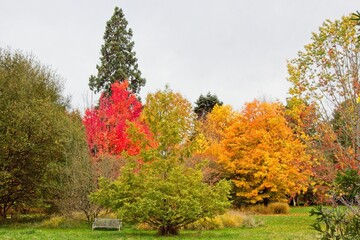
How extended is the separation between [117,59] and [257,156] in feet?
59.0

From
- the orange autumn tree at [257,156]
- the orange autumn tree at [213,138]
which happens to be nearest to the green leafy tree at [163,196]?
the orange autumn tree at [213,138]

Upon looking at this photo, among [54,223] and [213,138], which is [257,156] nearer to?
[213,138]

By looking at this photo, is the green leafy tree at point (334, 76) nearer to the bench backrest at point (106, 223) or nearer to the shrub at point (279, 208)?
the bench backrest at point (106, 223)

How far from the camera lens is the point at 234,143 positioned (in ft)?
108

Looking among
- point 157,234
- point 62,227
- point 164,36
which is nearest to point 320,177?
point 157,234

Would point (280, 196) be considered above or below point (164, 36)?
below

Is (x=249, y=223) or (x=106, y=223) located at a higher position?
(x=106, y=223)

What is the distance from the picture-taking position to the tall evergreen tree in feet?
139

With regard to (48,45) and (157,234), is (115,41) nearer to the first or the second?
Answer: (48,45)

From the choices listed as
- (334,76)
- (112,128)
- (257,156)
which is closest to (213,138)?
(257,156)

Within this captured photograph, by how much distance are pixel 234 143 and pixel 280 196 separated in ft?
18.9

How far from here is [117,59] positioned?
42750 millimetres

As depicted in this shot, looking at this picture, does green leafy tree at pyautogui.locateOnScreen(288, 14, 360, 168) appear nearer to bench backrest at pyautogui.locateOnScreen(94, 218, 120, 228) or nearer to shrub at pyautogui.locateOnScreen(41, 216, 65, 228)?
bench backrest at pyautogui.locateOnScreen(94, 218, 120, 228)

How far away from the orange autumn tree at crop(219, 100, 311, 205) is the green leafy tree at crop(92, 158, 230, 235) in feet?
45.6
